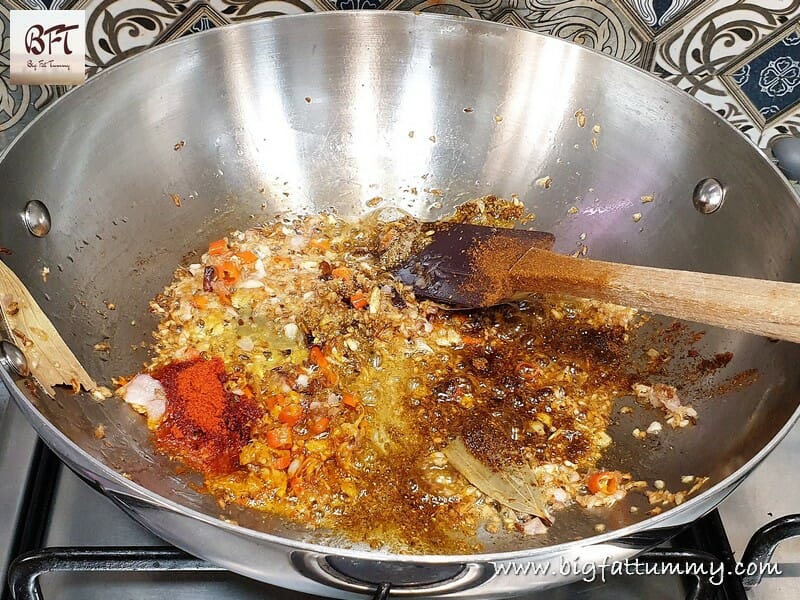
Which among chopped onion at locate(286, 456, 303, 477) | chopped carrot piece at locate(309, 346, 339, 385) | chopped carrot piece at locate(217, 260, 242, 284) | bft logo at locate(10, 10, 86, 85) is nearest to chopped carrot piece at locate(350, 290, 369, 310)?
chopped carrot piece at locate(309, 346, 339, 385)

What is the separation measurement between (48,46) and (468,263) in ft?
2.80

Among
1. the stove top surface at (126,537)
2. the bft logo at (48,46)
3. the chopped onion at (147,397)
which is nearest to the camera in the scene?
the stove top surface at (126,537)

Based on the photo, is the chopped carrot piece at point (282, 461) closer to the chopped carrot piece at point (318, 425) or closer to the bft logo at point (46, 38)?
the chopped carrot piece at point (318, 425)

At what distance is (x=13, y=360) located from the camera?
0.92 meters

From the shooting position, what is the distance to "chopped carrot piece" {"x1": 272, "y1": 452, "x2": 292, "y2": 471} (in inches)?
42.8

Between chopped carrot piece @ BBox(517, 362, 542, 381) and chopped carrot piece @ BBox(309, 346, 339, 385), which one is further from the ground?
chopped carrot piece @ BBox(517, 362, 542, 381)

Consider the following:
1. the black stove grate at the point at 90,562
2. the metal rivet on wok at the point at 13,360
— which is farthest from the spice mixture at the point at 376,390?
the metal rivet on wok at the point at 13,360

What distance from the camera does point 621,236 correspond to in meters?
1.41

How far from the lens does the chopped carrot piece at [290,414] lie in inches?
46.0

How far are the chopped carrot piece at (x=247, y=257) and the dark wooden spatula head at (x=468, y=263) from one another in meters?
0.29

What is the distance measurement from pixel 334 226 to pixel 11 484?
74cm

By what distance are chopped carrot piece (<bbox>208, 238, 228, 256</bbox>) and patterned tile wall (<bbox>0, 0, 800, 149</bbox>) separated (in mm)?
389

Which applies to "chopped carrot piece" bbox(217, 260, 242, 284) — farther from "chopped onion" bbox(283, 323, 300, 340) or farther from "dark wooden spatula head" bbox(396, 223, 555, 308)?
"dark wooden spatula head" bbox(396, 223, 555, 308)

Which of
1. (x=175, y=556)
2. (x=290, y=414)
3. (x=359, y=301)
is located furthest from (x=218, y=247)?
(x=175, y=556)
